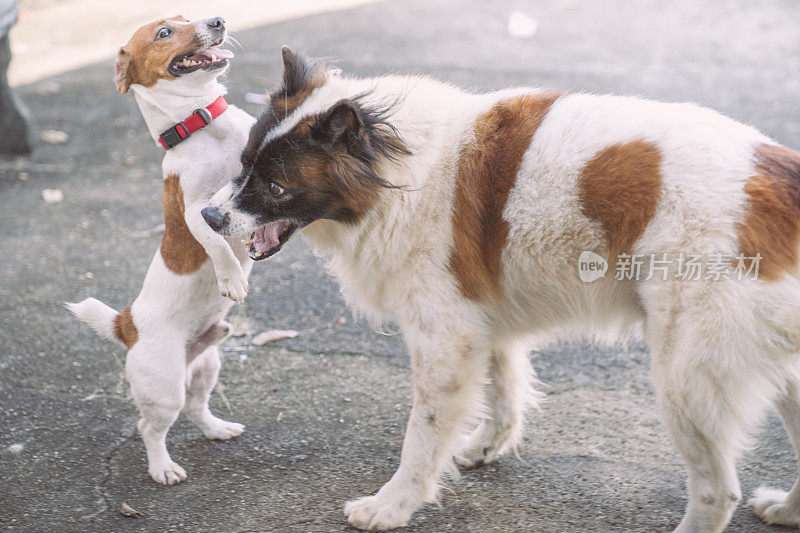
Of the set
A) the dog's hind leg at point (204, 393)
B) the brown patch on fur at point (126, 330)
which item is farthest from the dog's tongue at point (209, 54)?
the dog's hind leg at point (204, 393)

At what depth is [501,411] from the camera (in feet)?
11.0

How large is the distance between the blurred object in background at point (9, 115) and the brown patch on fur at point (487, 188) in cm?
499

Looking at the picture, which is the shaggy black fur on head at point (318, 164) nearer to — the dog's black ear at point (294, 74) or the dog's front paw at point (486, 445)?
the dog's black ear at point (294, 74)

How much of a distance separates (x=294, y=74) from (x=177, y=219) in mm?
798

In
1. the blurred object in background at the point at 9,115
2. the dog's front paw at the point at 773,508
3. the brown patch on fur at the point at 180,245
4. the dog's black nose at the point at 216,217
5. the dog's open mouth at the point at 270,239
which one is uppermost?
the dog's black nose at the point at 216,217

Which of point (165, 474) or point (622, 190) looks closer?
point (622, 190)

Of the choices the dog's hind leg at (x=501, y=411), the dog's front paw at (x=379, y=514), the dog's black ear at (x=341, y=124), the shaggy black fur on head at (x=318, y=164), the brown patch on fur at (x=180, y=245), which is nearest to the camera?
the dog's black ear at (x=341, y=124)

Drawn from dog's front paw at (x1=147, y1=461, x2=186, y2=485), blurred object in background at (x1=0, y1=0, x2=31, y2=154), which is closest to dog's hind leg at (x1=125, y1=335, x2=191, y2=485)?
Answer: dog's front paw at (x1=147, y1=461, x2=186, y2=485)

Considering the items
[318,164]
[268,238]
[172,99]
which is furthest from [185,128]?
[318,164]

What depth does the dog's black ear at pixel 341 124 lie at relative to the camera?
2.56 m

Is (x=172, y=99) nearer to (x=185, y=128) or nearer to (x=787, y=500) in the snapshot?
(x=185, y=128)

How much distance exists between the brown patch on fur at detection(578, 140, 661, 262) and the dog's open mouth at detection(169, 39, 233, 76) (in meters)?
1.53

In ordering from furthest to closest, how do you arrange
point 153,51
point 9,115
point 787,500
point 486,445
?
1. point 9,115
2. point 486,445
3. point 153,51
4. point 787,500

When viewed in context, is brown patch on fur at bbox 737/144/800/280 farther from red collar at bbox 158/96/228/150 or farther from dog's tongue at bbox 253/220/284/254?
red collar at bbox 158/96/228/150
